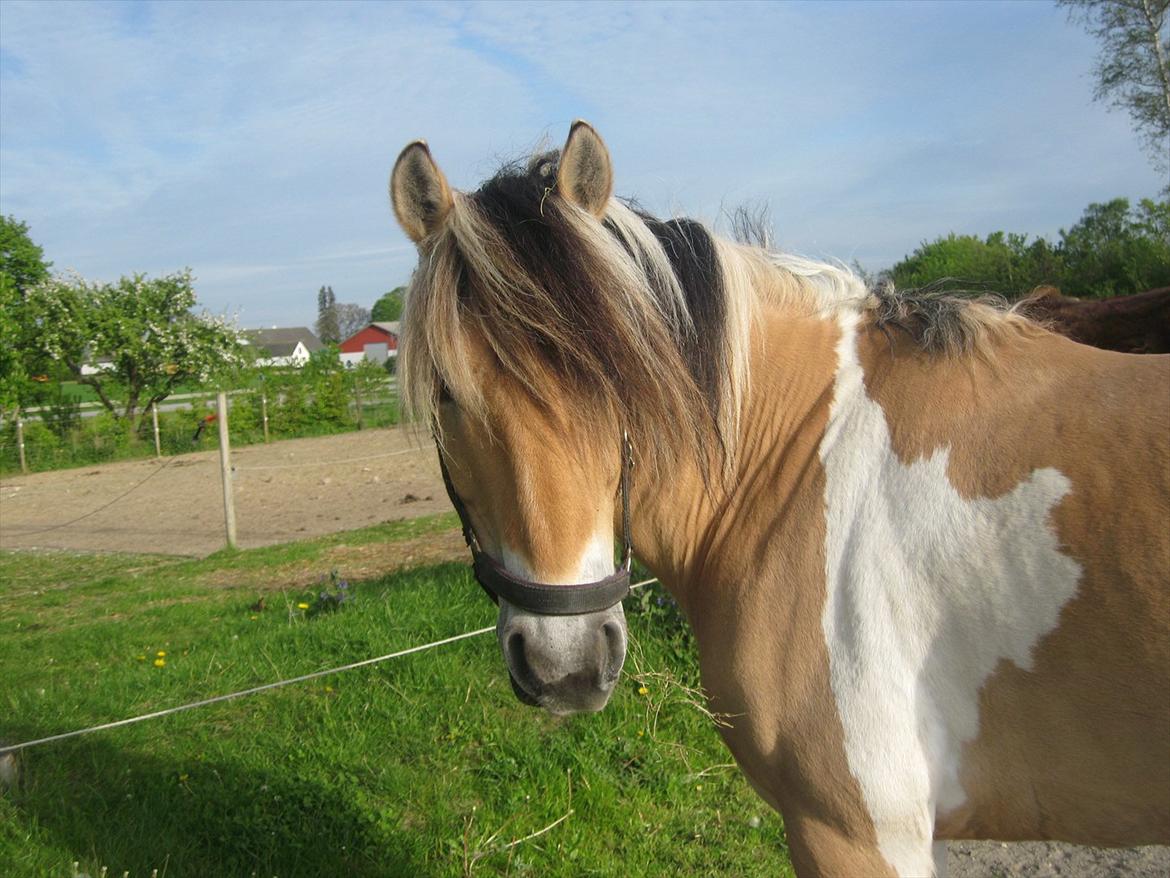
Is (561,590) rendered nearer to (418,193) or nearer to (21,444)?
(418,193)

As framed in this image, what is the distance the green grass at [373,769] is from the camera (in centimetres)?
312

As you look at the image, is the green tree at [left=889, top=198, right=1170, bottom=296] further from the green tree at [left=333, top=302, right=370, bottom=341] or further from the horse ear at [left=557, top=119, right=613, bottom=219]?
the green tree at [left=333, top=302, right=370, bottom=341]

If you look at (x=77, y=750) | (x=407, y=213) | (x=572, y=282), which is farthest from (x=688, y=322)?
(x=77, y=750)

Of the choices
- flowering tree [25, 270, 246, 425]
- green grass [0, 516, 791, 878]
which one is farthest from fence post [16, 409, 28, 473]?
green grass [0, 516, 791, 878]

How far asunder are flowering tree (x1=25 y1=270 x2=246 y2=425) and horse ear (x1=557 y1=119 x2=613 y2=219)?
24566mm

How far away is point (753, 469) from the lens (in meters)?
2.04

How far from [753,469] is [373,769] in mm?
2505

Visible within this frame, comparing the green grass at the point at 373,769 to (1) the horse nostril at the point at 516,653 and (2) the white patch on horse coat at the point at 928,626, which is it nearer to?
(1) the horse nostril at the point at 516,653

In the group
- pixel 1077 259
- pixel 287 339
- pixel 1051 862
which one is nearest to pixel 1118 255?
pixel 1077 259

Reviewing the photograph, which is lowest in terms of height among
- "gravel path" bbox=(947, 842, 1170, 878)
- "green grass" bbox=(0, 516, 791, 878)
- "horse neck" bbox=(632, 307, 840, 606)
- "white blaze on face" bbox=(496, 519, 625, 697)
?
"gravel path" bbox=(947, 842, 1170, 878)

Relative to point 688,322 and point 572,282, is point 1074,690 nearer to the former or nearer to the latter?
point 688,322

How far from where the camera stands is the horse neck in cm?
197

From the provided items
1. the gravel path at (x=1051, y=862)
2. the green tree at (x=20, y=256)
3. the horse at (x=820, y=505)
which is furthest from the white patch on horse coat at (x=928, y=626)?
the green tree at (x=20, y=256)

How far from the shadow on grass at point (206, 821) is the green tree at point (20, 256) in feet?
104
